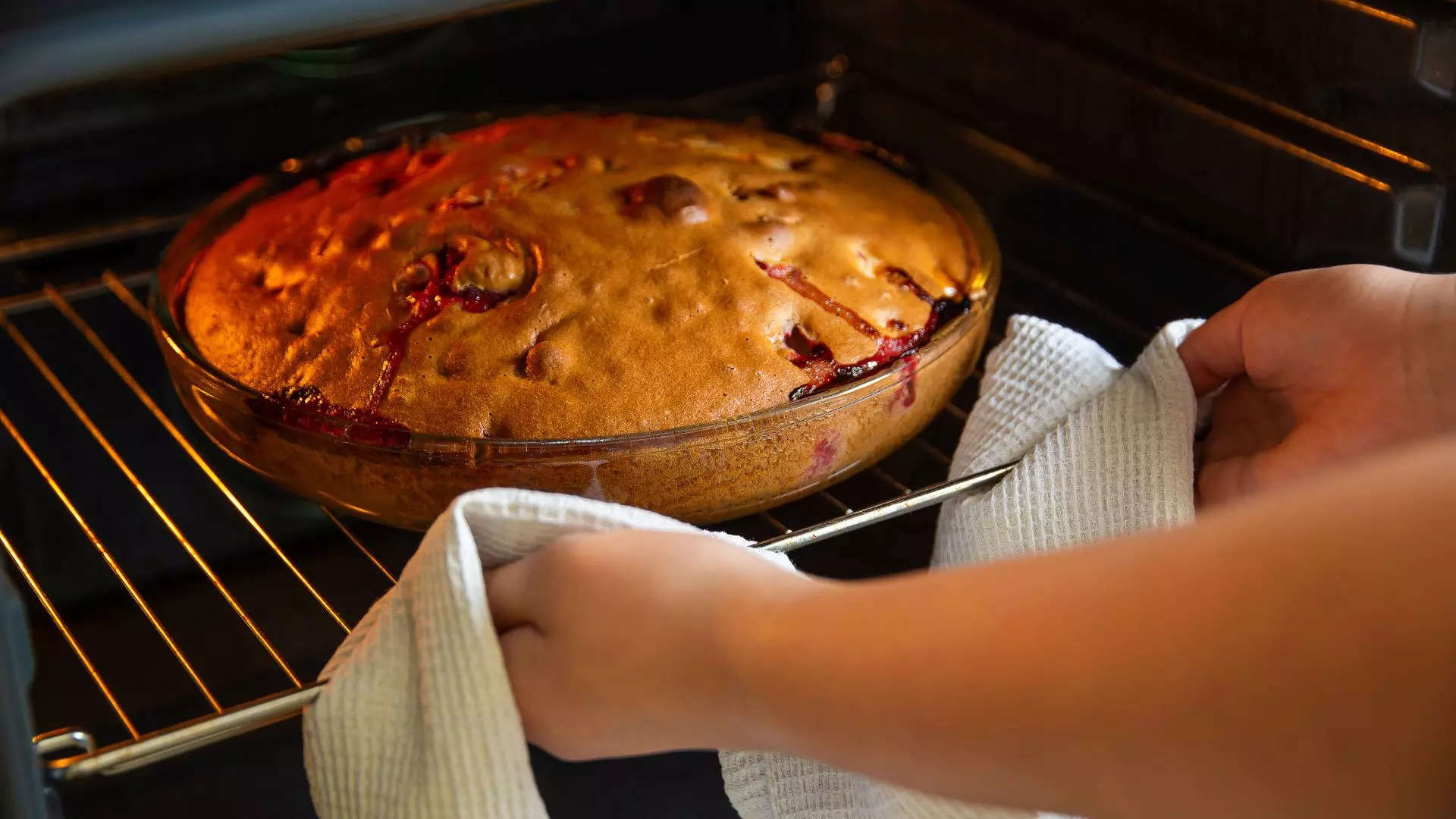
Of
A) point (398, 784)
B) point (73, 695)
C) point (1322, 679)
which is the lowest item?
point (73, 695)

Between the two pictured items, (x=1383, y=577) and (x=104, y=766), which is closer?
(x=1383, y=577)

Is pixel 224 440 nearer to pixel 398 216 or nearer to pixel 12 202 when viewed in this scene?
pixel 398 216

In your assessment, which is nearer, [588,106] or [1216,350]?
[1216,350]

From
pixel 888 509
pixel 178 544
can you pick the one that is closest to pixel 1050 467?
pixel 888 509

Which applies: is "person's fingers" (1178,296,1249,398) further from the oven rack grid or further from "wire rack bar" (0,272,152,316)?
"wire rack bar" (0,272,152,316)

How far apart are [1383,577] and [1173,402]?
361mm

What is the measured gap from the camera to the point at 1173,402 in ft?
2.46

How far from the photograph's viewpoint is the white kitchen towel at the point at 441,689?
1.79 feet

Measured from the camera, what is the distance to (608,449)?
679 millimetres

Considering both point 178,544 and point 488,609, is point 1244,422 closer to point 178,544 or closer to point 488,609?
point 488,609

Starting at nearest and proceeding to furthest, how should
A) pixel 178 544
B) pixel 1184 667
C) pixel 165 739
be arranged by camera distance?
pixel 1184 667
pixel 165 739
pixel 178 544

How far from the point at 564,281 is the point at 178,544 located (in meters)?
0.36

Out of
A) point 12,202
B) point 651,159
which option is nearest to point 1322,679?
point 651,159

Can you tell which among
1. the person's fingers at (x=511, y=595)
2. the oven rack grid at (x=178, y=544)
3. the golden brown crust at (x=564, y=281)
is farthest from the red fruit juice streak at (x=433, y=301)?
the person's fingers at (x=511, y=595)
